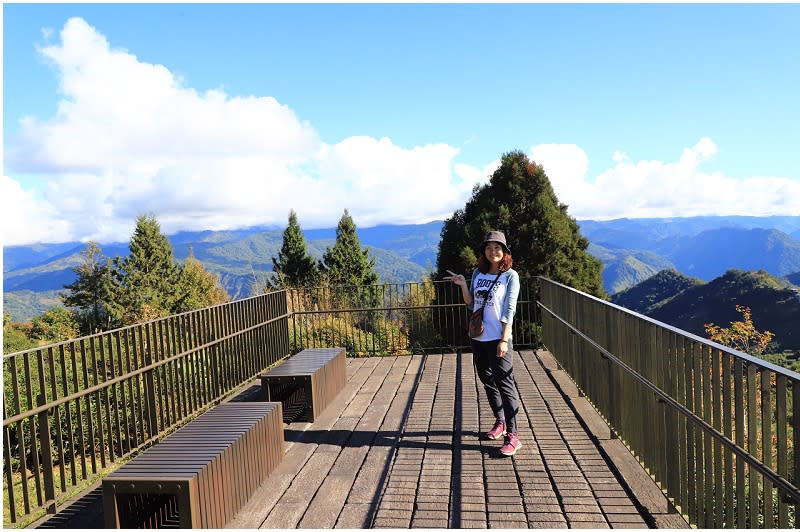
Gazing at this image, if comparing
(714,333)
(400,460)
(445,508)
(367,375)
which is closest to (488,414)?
(400,460)

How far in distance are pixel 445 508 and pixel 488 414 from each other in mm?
2261

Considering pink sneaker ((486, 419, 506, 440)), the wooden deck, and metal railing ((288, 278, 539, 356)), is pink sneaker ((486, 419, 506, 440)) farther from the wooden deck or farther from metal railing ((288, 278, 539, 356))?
metal railing ((288, 278, 539, 356))

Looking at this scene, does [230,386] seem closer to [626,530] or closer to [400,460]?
[400,460]

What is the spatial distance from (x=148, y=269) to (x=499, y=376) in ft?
209

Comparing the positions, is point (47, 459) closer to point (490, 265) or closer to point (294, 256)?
point (490, 265)

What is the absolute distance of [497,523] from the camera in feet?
11.6

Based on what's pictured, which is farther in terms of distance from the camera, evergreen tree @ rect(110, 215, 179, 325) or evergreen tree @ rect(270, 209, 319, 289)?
evergreen tree @ rect(270, 209, 319, 289)

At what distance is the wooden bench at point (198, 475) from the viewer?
3.37m

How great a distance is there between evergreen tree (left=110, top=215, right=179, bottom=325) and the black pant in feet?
185

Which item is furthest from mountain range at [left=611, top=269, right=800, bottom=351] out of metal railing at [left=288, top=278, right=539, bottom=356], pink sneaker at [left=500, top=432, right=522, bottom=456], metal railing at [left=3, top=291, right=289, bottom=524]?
pink sneaker at [left=500, top=432, right=522, bottom=456]

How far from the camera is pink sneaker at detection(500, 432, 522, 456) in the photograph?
4.70 m

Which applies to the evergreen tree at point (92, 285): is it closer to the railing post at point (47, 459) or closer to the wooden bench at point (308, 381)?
the wooden bench at point (308, 381)

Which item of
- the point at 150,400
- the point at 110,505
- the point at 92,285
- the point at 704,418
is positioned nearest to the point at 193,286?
the point at 92,285

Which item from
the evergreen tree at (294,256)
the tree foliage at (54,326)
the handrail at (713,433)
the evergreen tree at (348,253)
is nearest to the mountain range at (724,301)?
the evergreen tree at (348,253)
